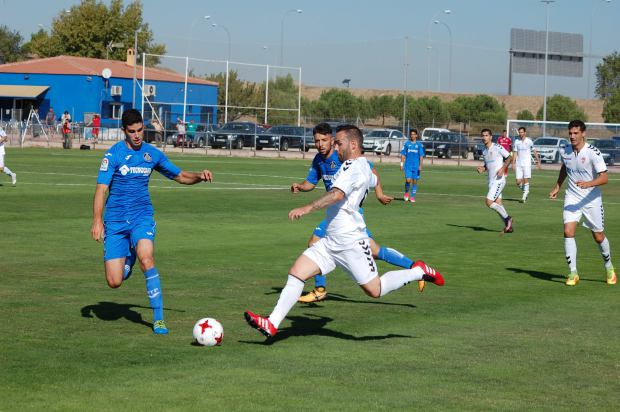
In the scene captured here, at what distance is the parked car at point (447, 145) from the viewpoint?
65.7 metres

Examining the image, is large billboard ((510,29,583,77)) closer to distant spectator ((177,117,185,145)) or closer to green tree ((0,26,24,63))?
distant spectator ((177,117,185,145))

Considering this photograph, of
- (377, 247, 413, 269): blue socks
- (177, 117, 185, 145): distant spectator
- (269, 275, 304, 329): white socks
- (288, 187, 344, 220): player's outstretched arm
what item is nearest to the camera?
(288, 187, 344, 220): player's outstretched arm

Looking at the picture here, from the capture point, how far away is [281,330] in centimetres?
1077

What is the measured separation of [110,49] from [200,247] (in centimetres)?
8956

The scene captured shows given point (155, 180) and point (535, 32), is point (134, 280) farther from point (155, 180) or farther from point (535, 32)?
point (535, 32)

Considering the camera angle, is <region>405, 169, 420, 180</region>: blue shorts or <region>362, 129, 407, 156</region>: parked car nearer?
<region>405, 169, 420, 180</region>: blue shorts

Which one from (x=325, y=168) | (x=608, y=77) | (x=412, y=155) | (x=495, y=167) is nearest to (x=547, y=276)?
(x=325, y=168)

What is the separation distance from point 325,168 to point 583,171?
418cm

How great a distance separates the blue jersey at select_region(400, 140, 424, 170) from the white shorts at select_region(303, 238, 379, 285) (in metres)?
21.1

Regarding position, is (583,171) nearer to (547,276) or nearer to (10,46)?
(547,276)

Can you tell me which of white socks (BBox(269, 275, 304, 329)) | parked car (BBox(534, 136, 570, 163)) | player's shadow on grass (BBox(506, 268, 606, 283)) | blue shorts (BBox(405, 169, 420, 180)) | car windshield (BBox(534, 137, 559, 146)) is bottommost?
player's shadow on grass (BBox(506, 268, 606, 283))

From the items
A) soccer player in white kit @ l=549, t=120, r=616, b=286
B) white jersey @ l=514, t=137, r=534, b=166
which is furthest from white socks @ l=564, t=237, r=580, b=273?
white jersey @ l=514, t=137, r=534, b=166

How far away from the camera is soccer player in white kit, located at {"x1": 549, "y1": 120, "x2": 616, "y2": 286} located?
48.8 feet

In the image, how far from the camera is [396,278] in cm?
1042
